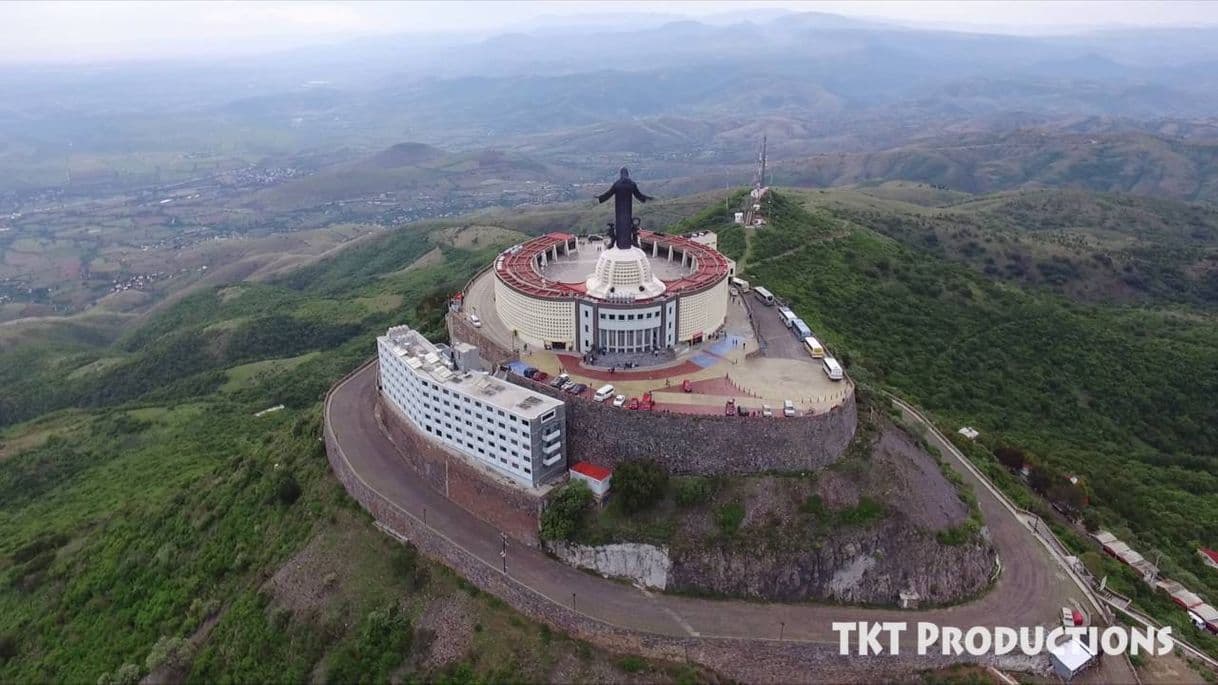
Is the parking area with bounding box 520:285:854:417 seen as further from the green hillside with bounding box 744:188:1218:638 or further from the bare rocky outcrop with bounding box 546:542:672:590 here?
the green hillside with bounding box 744:188:1218:638

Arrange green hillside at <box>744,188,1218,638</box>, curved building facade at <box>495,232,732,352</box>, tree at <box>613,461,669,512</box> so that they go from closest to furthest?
tree at <box>613,461,669,512</box>
curved building facade at <box>495,232,732,352</box>
green hillside at <box>744,188,1218,638</box>

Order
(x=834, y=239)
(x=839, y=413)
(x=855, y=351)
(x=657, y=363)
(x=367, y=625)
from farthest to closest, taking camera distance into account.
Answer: (x=834, y=239), (x=855, y=351), (x=657, y=363), (x=839, y=413), (x=367, y=625)

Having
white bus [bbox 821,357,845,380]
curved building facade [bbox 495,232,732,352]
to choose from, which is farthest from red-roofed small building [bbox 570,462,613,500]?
white bus [bbox 821,357,845,380]

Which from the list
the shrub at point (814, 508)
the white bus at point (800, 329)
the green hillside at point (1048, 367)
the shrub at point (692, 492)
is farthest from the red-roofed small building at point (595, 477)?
the green hillside at point (1048, 367)

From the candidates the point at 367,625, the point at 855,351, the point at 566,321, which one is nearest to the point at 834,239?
the point at 855,351

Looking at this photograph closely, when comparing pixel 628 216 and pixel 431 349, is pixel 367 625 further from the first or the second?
pixel 628 216

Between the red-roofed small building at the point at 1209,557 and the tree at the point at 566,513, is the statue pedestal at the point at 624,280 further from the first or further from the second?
the red-roofed small building at the point at 1209,557
